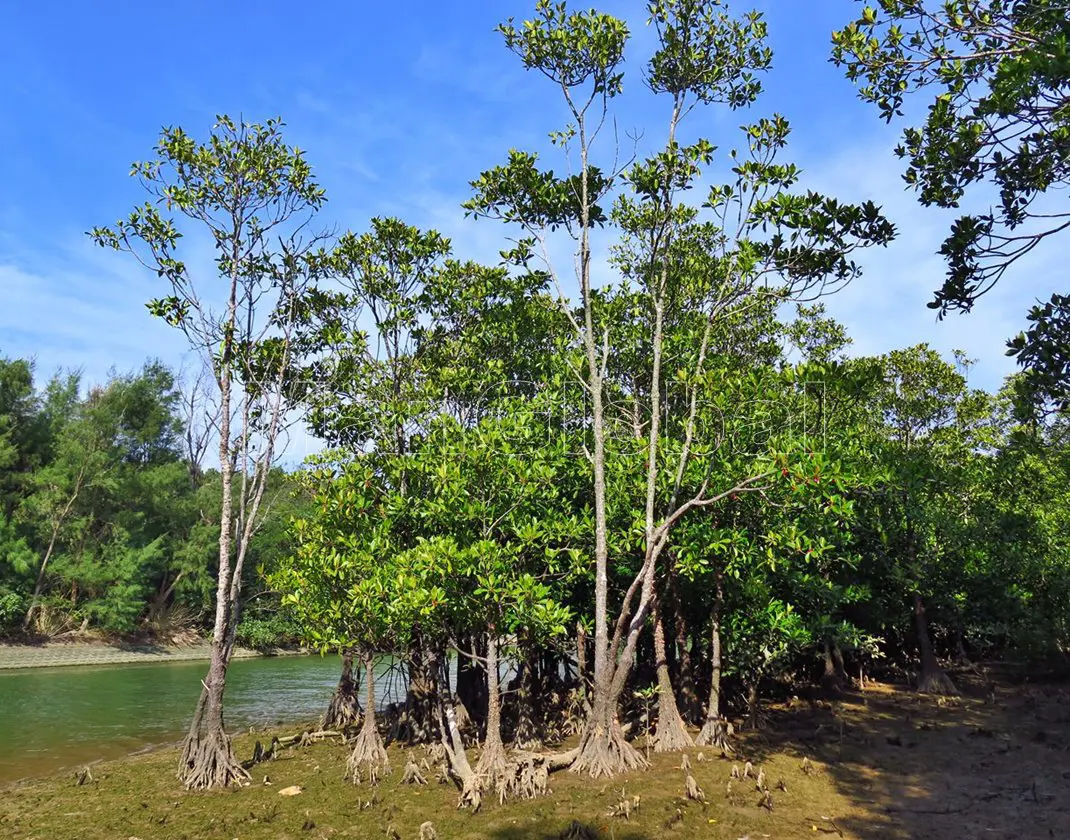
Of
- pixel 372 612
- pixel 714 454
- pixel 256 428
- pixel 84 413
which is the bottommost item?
pixel 372 612

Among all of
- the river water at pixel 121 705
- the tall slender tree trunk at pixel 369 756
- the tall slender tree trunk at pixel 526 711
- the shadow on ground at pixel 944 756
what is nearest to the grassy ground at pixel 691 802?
the shadow on ground at pixel 944 756

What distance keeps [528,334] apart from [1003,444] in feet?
70.4

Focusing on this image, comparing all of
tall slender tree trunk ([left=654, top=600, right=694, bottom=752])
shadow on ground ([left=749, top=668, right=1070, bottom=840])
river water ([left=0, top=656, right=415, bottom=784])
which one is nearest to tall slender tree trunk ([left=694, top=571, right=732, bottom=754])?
tall slender tree trunk ([left=654, top=600, right=694, bottom=752])

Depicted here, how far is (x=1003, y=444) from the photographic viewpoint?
28.2 m

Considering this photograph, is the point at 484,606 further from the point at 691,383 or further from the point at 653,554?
the point at 691,383

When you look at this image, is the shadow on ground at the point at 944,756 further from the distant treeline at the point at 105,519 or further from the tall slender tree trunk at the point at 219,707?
the distant treeline at the point at 105,519

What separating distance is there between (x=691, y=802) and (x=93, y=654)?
119 feet

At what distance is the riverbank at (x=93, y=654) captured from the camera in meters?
33.3

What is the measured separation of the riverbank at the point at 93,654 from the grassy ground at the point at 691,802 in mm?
24657

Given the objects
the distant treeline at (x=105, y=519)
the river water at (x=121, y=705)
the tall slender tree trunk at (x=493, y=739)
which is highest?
the distant treeline at (x=105, y=519)

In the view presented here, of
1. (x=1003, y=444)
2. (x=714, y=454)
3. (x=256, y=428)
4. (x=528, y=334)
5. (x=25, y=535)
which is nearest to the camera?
(x=714, y=454)

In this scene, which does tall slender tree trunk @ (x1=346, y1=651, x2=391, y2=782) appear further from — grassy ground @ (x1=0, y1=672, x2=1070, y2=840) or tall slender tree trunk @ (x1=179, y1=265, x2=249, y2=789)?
tall slender tree trunk @ (x1=179, y1=265, x2=249, y2=789)

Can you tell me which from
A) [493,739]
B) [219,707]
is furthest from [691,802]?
[219,707]

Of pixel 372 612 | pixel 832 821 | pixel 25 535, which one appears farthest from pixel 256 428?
pixel 25 535
